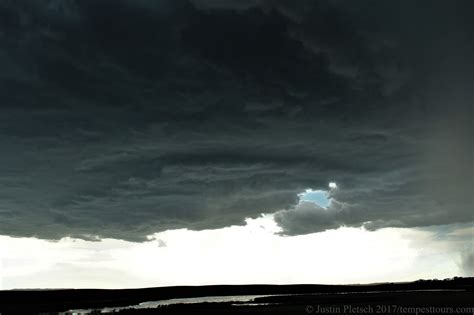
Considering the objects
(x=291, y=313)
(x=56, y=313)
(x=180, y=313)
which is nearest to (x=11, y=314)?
(x=56, y=313)

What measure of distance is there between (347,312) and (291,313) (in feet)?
18.7

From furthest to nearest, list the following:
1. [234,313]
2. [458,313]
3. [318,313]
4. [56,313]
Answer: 1. [56,313]
2. [234,313]
3. [318,313]
4. [458,313]

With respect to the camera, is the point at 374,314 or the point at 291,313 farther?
the point at 291,313

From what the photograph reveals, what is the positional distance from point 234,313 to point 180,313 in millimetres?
6307

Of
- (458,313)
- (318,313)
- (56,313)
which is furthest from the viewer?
(56,313)

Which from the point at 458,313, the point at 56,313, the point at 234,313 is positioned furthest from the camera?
the point at 56,313

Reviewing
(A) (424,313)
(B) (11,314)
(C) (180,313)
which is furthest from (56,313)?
(A) (424,313)

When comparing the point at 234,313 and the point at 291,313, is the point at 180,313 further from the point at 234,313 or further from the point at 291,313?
the point at 291,313

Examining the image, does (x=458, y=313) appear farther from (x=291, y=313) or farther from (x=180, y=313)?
(x=180, y=313)

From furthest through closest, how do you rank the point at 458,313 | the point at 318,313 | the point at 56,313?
the point at 56,313 < the point at 318,313 < the point at 458,313

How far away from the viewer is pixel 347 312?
54.4 m

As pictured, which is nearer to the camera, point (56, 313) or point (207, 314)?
point (207, 314)

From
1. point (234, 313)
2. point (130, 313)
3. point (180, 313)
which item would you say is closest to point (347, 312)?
point (234, 313)

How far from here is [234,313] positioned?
2277 inches
